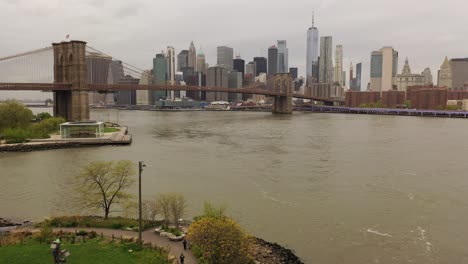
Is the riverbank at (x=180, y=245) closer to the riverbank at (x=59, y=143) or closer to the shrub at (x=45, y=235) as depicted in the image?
the shrub at (x=45, y=235)

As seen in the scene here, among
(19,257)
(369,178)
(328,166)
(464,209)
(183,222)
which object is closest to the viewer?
(19,257)

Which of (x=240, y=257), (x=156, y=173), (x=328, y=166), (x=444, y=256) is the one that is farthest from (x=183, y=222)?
(x=328, y=166)

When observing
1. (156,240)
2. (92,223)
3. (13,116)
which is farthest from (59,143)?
(156,240)

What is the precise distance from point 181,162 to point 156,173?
4.77 meters

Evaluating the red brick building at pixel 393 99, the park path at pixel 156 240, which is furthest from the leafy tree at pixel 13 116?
the red brick building at pixel 393 99

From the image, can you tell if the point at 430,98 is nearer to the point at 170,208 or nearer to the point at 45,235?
the point at 170,208

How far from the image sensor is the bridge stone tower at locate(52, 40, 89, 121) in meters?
58.4

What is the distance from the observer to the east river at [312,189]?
1600cm

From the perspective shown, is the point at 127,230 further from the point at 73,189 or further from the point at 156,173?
the point at 156,173

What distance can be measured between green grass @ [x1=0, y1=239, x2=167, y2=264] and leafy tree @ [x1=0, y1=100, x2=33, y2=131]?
3819 cm

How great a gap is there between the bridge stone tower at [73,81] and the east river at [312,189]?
19563 millimetres

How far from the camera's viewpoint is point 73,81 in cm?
5888

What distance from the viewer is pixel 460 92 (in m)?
158

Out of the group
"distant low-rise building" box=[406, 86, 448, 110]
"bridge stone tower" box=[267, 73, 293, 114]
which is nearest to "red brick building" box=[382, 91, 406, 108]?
"distant low-rise building" box=[406, 86, 448, 110]
